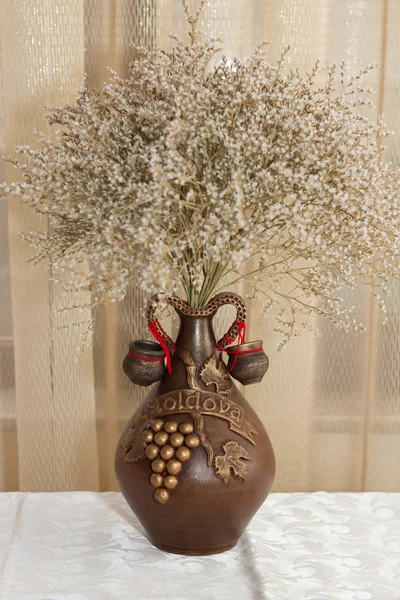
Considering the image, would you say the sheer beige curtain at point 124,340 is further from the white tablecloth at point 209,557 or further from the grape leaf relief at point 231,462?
the grape leaf relief at point 231,462

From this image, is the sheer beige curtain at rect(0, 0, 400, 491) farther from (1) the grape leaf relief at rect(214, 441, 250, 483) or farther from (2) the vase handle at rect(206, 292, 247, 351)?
(1) the grape leaf relief at rect(214, 441, 250, 483)

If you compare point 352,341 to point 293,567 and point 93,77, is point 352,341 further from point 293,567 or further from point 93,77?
point 93,77

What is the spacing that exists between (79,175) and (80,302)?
51 cm

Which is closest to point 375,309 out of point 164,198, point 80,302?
point 80,302

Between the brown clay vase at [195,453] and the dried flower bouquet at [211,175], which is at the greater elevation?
the dried flower bouquet at [211,175]

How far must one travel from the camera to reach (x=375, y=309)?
4.94 ft

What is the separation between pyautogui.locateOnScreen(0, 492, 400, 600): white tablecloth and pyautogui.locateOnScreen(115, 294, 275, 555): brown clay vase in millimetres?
52

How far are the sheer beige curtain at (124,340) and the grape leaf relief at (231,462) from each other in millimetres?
499

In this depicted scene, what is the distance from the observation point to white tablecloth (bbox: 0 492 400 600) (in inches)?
35.7

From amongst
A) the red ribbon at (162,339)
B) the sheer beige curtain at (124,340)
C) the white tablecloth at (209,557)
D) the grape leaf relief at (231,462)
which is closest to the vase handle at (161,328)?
the red ribbon at (162,339)

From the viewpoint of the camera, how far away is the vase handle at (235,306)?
105 centimetres

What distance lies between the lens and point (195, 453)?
3.17ft

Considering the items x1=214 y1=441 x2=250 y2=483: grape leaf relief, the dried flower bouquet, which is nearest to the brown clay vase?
x1=214 y1=441 x2=250 y2=483: grape leaf relief

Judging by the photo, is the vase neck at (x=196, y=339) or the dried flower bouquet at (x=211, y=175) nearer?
the dried flower bouquet at (x=211, y=175)
